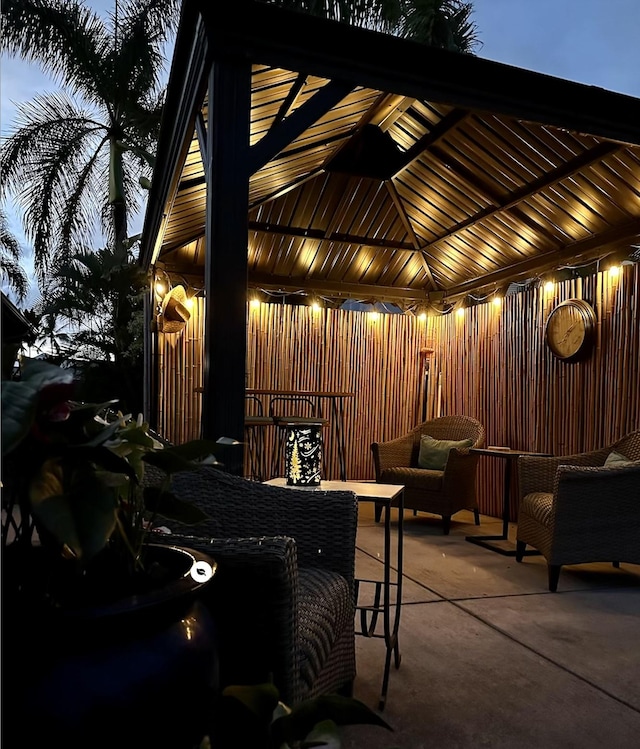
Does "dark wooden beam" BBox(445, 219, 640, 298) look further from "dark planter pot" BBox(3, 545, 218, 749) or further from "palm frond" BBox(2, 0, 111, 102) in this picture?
"palm frond" BBox(2, 0, 111, 102)

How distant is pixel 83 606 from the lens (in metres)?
0.84

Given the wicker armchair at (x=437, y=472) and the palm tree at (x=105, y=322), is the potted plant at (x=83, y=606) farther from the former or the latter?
the palm tree at (x=105, y=322)

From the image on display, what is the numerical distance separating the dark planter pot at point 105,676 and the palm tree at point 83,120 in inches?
423

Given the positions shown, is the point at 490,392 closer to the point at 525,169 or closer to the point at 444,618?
the point at 525,169

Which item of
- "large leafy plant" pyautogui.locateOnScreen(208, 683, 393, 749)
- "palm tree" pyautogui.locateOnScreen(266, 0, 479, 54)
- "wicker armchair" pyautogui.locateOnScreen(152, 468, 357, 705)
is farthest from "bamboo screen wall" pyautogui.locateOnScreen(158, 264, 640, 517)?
"large leafy plant" pyautogui.locateOnScreen(208, 683, 393, 749)

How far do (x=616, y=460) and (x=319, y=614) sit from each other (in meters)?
2.97

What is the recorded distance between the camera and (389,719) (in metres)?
1.95

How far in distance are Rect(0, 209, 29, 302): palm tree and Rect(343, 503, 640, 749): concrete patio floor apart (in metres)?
14.2

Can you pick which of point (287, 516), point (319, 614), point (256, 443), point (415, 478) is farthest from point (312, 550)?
point (256, 443)

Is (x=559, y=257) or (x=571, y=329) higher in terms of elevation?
(x=559, y=257)

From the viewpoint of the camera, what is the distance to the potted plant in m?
0.74

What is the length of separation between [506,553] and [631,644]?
171 cm

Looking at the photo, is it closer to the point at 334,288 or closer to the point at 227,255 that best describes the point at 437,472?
the point at 334,288

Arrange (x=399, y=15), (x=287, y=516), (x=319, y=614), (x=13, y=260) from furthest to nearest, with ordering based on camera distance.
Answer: (x=13, y=260) → (x=399, y=15) → (x=287, y=516) → (x=319, y=614)
